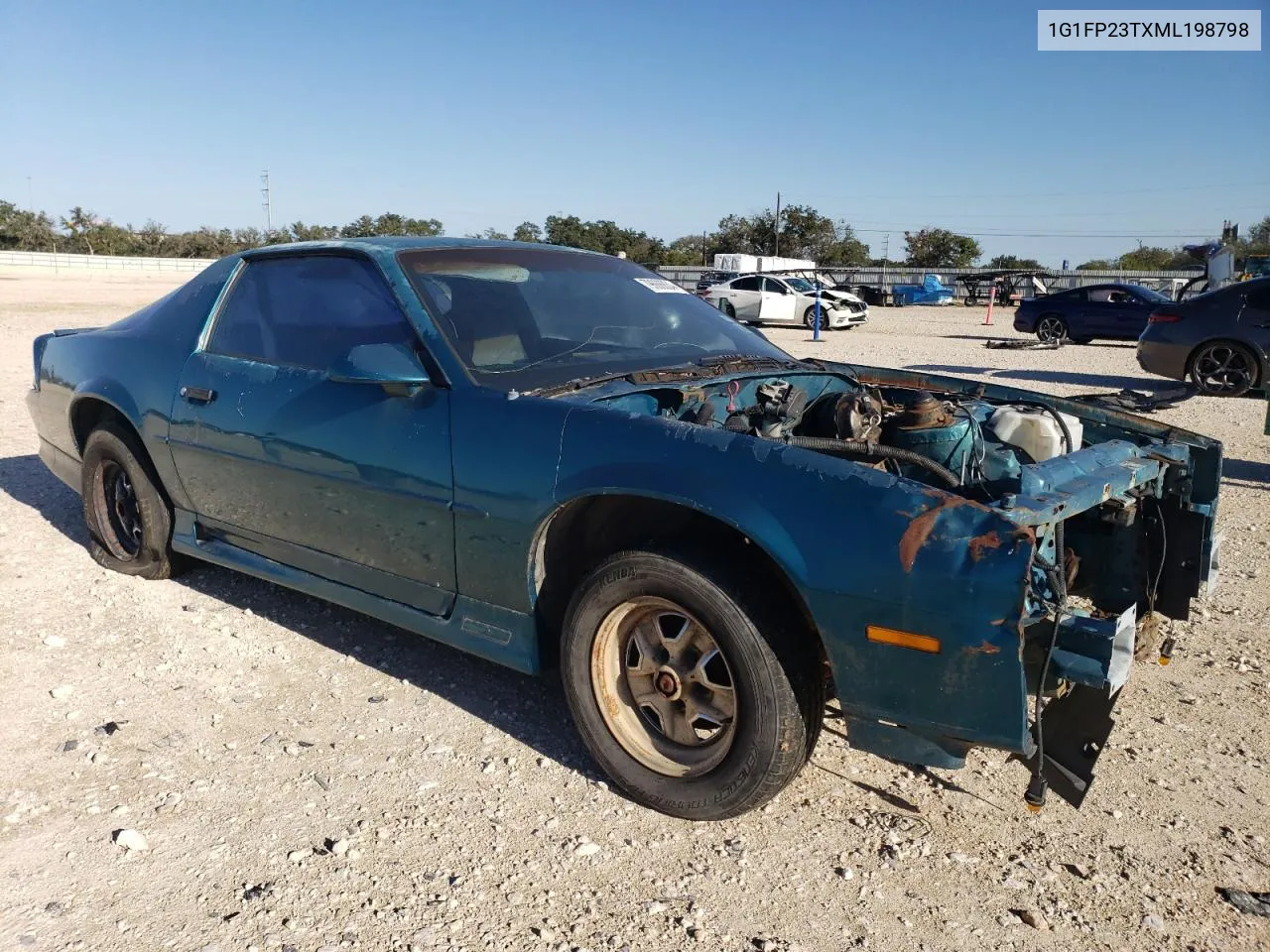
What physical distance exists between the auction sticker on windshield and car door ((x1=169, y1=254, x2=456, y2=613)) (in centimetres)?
114

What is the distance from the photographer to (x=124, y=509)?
4633mm

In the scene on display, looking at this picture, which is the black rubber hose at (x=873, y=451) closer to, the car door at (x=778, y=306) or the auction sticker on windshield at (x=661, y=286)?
the auction sticker on windshield at (x=661, y=286)

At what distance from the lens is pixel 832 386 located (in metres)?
3.72

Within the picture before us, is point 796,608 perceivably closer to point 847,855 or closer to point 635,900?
point 847,855

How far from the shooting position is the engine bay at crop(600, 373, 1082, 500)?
284cm

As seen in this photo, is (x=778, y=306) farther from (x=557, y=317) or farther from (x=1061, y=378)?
(x=557, y=317)

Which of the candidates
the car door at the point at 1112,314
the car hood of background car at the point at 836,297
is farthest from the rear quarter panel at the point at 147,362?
the car hood of background car at the point at 836,297

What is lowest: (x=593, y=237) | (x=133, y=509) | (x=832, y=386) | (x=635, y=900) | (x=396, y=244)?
(x=635, y=900)

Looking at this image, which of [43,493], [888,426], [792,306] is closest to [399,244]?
[888,426]

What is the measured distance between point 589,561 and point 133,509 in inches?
107

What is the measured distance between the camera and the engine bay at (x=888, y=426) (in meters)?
2.84

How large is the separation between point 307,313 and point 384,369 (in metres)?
0.86

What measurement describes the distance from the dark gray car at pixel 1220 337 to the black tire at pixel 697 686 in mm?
9302

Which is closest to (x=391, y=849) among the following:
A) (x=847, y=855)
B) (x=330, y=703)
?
(x=330, y=703)
